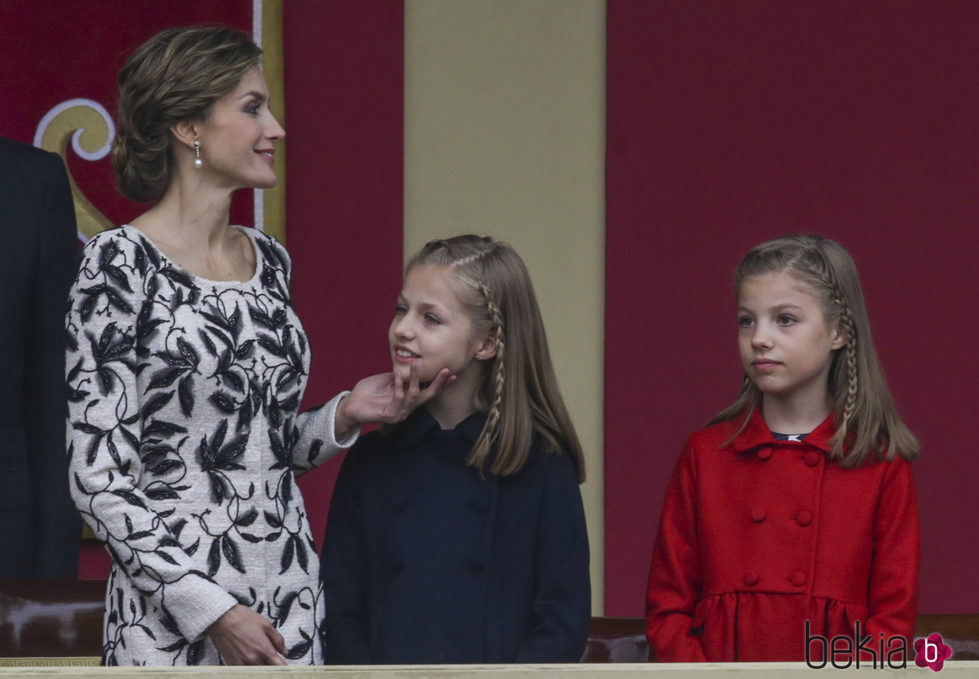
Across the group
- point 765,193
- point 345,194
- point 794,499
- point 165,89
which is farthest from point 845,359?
point 345,194

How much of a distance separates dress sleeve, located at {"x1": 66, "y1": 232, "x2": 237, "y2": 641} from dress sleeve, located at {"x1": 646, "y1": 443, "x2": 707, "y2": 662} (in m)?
0.84

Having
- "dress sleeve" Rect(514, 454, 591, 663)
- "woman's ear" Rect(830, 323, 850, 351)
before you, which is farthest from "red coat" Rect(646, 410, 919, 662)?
"dress sleeve" Rect(514, 454, 591, 663)

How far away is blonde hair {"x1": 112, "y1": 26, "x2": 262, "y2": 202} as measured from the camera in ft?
8.03

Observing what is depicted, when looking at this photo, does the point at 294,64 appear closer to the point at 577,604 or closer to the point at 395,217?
the point at 395,217

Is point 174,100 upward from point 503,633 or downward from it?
upward

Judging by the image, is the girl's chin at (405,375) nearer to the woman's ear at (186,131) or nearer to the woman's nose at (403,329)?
the woman's nose at (403,329)

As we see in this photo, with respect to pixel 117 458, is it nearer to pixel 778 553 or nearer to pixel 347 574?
pixel 347 574

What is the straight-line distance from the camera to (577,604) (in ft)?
8.28

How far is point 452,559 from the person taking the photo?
2555 mm

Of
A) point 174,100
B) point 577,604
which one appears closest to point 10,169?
point 174,100

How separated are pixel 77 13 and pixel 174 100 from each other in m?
1.71

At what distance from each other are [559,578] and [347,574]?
1.22ft

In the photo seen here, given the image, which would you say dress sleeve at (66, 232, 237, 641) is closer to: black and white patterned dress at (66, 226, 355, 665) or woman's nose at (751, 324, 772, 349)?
black and white patterned dress at (66, 226, 355, 665)

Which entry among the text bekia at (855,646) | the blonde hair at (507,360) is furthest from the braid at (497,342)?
the text bekia at (855,646)
